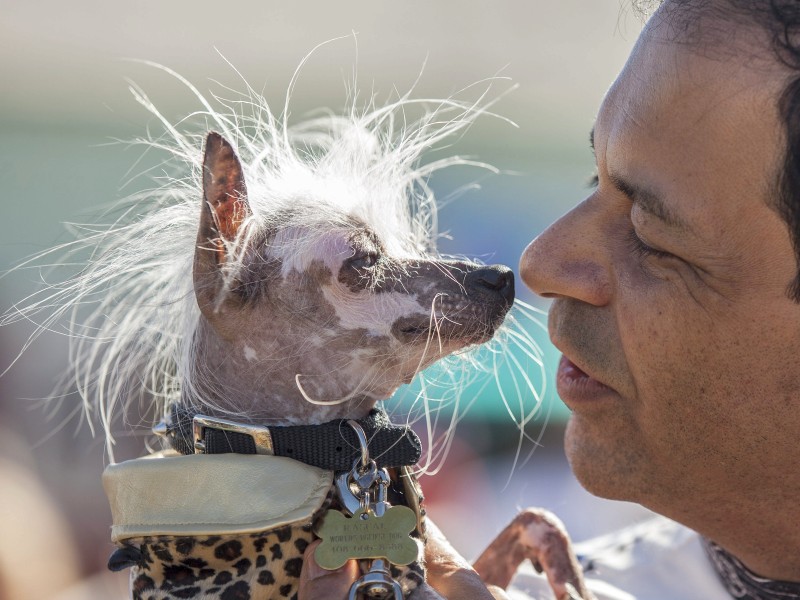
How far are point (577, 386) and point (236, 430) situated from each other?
1.64 ft

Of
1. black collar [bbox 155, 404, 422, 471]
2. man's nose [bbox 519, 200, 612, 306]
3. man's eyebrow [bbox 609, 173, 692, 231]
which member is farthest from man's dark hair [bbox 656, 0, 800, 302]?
black collar [bbox 155, 404, 422, 471]

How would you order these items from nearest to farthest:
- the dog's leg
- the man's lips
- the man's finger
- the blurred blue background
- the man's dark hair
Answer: the man's dark hair
the man's finger
the man's lips
the dog's leg
the blurred blue background

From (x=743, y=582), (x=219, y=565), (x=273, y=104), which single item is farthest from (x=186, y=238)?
(x=273, y=104)

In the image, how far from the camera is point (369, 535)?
115 cm

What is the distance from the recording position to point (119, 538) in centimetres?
113

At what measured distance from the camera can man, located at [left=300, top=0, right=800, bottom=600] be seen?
3.24 feet

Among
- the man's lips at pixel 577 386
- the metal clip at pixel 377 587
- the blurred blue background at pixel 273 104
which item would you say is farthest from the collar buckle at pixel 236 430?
the blurred blue background at pixel 273 104

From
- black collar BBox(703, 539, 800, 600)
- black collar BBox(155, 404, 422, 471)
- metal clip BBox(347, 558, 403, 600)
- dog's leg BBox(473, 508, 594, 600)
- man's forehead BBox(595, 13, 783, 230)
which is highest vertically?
man's forehead BBox(595, 13, 783, 230)

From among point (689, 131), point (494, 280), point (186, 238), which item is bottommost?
point (494, 280)

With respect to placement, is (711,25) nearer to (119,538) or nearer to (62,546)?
(119,538)

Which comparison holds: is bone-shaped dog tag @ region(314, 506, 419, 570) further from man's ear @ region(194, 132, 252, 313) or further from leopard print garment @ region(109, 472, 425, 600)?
man's ear @ region(194, 132, 252, 313)

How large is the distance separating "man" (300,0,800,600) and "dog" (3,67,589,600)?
0.16m

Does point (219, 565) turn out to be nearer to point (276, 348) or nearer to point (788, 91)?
point (276, 348)

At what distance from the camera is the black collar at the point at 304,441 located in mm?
1180
